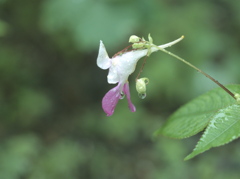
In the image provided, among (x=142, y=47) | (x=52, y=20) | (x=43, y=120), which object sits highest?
(x=52, y=20)

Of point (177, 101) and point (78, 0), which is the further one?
point (177, 101)

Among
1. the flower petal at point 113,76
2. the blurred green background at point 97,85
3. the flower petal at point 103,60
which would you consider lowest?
the blurred green background at point 97,85

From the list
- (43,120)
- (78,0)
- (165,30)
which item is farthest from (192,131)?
(43,120)

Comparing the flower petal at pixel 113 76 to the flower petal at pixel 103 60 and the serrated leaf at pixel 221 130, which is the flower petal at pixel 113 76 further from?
the serrated leaf at pixel 221 130

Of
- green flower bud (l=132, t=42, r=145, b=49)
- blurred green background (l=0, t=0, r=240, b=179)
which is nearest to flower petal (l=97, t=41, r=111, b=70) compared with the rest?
green flower bud (l=132, t=42, r=145, b=49)

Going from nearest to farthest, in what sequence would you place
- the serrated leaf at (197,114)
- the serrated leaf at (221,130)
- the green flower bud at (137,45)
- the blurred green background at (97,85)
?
the serrated leaf at (221,130), the green flower bud at (137,45), the serrated leaf at (197,114), the blurred green background at (97,85)

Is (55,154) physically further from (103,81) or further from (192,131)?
(192,131)

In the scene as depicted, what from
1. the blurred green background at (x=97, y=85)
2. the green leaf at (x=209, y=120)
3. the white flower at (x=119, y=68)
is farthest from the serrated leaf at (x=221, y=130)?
the blurred green background at (x=97, y=85)
